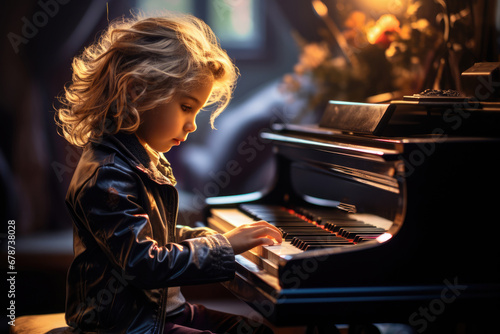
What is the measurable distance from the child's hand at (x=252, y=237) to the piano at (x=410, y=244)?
3 cm

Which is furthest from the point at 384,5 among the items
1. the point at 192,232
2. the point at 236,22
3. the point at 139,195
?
the point at 139,195

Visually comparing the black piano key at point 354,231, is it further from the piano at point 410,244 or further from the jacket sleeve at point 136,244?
the jacket sleeve at point 136,244

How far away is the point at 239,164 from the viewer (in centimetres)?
430

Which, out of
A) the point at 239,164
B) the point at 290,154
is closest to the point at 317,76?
the point at 239,164

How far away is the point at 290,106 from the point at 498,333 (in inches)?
111

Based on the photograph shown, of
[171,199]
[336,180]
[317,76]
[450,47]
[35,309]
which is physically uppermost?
[450,47]

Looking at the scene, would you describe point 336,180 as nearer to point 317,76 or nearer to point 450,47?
point 450,47

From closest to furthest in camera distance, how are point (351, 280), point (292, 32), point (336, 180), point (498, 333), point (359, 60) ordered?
point (351, 280) < point (498, 333) < point (336, 180) < point (359, 60) < point (292, 32)

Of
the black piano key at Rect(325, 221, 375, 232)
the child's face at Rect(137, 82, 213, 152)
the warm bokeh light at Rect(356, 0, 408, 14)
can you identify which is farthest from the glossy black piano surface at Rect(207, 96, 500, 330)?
the warm bokeh light at Rect(356, 0, 408, 14)

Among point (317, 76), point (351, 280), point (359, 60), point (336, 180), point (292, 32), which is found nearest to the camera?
point (351, 280)

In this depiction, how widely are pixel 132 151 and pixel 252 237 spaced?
1.49ft

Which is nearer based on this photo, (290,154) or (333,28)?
(290,154)

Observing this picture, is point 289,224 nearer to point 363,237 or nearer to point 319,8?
point 363,237

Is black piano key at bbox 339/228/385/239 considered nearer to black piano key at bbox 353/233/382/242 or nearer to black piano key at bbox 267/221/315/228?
black piano key at bbox 353/233/382/242
